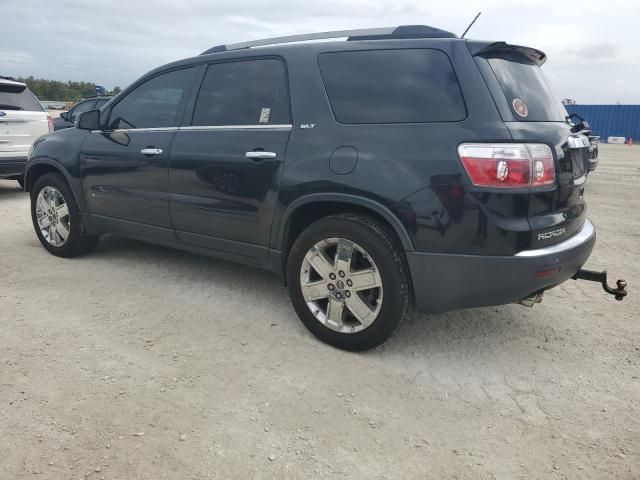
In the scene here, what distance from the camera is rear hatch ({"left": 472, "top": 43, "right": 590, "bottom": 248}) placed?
8.59ft

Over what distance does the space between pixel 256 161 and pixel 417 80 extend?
113 centimetres

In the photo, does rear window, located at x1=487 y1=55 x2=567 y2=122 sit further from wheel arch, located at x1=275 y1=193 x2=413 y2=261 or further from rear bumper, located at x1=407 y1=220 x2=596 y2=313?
wheel arch, located at x1=275 y1=193 x2=413 y2=261

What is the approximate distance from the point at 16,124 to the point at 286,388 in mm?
7018

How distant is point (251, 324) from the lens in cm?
348

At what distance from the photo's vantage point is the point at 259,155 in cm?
328

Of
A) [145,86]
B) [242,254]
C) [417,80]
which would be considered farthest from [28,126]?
[417,80]

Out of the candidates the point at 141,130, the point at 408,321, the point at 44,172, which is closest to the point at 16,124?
the point at 44,172

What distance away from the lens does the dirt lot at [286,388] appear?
218cm

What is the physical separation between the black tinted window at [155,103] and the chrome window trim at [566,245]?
8.81 feet

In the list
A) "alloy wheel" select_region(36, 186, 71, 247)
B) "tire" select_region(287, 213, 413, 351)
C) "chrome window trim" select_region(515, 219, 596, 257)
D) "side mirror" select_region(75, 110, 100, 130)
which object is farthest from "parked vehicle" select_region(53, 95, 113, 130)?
"chrome window trim" select_region(515, 219, 596, 257)

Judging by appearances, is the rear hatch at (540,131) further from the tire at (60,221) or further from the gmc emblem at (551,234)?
the tire at (60,221)

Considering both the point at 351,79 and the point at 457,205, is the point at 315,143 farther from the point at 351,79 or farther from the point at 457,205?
the point at 457,205

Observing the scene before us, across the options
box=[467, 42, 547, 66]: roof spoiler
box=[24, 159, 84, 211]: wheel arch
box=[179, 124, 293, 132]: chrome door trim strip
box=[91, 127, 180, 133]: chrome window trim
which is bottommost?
box=[24, 159, 84, 211]: wheel arch

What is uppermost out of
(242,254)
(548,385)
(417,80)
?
(417,80)
